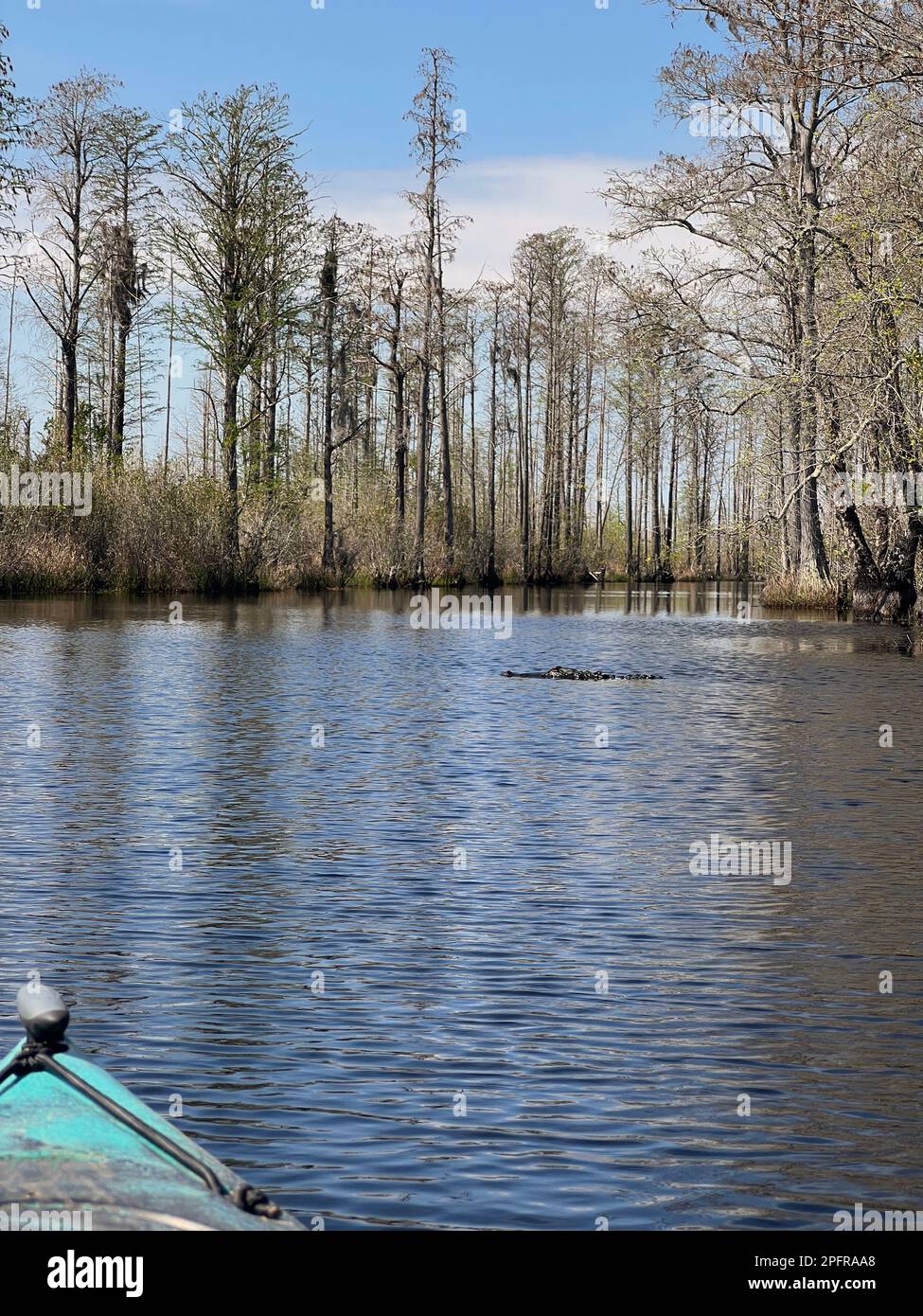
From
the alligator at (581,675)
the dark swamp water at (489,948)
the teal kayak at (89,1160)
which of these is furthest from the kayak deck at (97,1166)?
the alligator at (581,675)

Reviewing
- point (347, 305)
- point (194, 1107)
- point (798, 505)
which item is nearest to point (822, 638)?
point (798, 505)

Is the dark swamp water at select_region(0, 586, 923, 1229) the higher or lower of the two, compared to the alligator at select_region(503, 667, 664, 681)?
lower

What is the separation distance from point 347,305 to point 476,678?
40976 mm

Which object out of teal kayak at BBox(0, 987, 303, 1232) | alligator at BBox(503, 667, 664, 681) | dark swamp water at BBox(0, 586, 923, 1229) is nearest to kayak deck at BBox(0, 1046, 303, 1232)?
teal kayak at BBox(0, 987, 303, 1232)

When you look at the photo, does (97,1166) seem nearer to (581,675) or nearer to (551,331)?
(581,675)

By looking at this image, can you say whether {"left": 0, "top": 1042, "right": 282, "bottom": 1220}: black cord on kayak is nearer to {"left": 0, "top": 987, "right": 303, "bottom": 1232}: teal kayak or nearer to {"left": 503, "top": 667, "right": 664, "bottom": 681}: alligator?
{"left": 0, "top": 987, "right": 303, "bottom": 1232}: teal kayak

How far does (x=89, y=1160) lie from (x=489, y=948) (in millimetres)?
4387

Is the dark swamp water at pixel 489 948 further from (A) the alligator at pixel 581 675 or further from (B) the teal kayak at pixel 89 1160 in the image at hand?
(A) the alligator at pixel 581 675

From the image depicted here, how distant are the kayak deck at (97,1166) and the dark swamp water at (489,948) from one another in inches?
33.1

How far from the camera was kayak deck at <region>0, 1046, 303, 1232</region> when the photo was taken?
13.0 ft

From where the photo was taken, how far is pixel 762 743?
17656 millimetres

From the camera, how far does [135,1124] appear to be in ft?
14.2

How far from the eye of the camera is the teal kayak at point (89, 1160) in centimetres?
399

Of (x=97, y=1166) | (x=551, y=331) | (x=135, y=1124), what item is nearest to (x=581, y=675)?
(x=135, y=1124)
